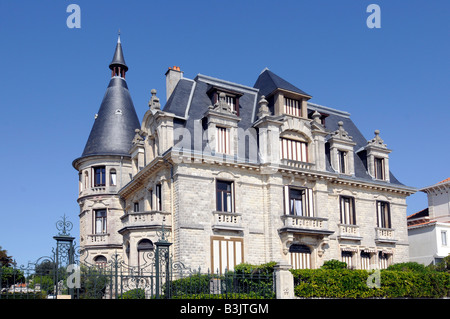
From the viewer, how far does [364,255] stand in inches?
1280

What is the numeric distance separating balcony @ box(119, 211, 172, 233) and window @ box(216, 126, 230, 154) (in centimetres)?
→ 467

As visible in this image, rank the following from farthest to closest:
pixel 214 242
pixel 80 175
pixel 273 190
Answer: pixel 80 175, pixel 273 190, pixel 214 242

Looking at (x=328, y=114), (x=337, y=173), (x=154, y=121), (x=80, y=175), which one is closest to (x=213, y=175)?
(x=154, y=121)

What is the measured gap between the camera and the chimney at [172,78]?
32250 mm

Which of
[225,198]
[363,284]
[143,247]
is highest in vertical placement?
[225,198]

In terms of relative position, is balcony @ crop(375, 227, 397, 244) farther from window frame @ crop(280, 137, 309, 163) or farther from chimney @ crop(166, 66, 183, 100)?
chimney @ crop(166, 66, 183, 100)

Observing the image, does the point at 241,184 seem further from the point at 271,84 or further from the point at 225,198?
the point at 271,84

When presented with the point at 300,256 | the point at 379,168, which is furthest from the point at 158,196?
the point at 379,168

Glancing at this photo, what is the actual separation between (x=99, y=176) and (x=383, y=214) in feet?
64.7

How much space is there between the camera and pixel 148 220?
2723 centimetres

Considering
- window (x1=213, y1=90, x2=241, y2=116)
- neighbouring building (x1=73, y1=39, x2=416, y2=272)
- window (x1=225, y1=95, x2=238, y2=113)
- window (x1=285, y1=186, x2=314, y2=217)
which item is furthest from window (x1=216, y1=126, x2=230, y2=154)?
window (x1=285, y1=186, x2=314, y2=217)
